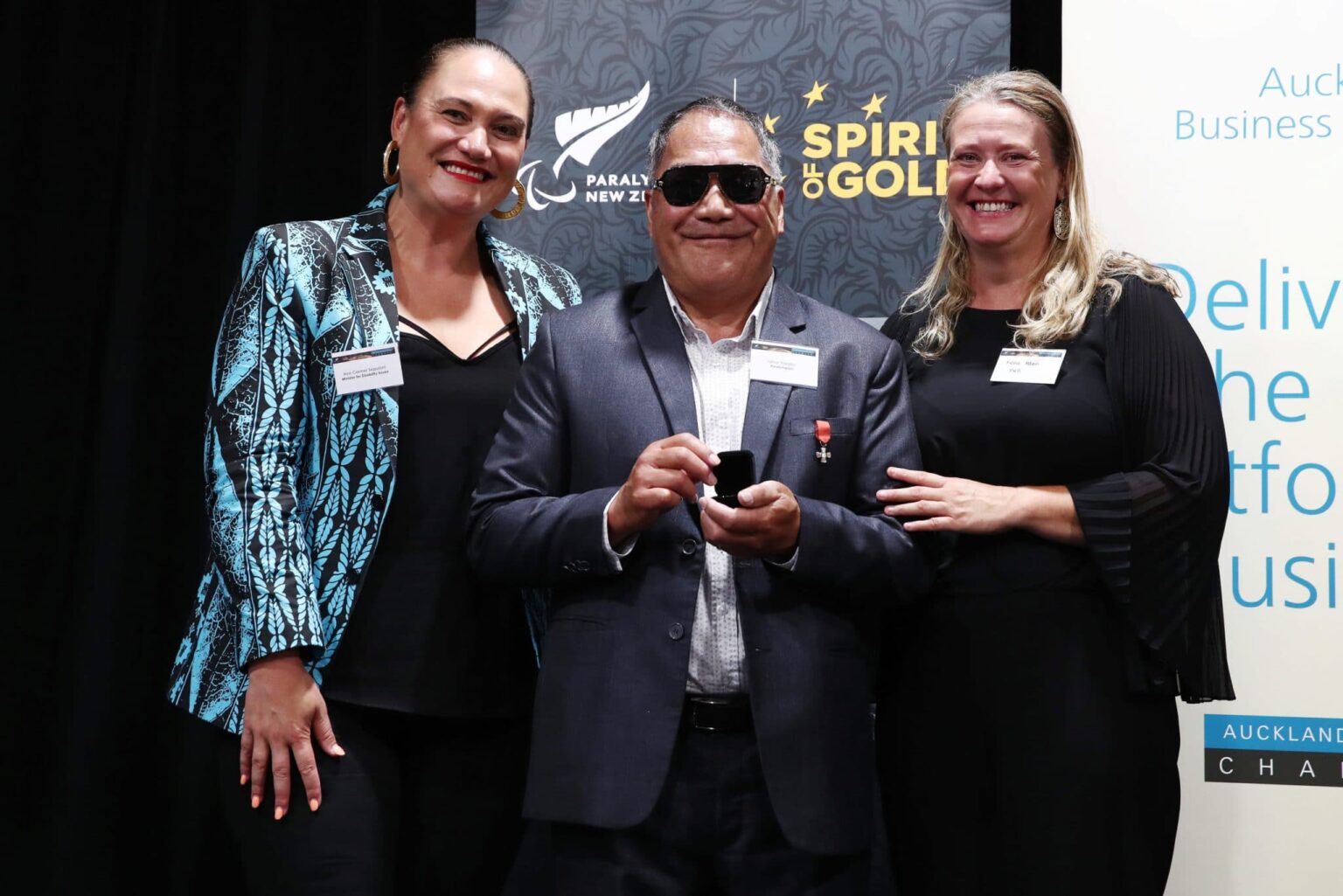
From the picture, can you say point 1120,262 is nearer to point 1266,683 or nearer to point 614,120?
point 1266,683

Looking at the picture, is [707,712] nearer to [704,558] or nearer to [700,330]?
[704,558]

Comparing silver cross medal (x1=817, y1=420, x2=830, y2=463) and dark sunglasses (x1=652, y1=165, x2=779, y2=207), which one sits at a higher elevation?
dark sunglasses (x1=652, y1=165, x2=779, y2=207)

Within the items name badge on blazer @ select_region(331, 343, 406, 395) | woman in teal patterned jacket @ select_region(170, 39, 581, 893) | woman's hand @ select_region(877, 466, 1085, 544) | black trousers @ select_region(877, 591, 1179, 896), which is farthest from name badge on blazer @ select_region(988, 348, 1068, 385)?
name badge on blazer @ select_region(331, 343, 406, 395)

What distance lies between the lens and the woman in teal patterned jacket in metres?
1.97

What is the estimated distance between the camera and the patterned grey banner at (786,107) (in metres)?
2.84

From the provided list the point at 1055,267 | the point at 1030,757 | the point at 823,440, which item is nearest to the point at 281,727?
the point at 823,440

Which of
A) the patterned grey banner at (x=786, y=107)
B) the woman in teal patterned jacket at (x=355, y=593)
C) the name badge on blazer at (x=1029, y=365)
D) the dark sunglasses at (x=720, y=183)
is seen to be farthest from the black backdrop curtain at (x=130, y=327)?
the name badge on blazer at (x=1029, y=365)

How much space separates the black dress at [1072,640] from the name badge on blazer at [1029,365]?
0.6 inches

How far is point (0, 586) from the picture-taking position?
3.38m

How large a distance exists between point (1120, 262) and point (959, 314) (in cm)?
30

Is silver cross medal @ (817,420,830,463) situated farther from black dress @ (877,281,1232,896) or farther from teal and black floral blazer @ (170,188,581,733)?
teal and black floral blazer @ (170,188,581,733)

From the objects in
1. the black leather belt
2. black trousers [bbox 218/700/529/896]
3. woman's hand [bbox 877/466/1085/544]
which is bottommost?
black trousers [bbox 218/700/529/896]

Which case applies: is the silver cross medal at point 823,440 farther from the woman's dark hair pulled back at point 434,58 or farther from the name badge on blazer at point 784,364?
the woman's dark hair pulled back at point 434,58

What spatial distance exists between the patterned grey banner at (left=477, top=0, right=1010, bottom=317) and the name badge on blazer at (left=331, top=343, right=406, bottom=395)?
934 mm
